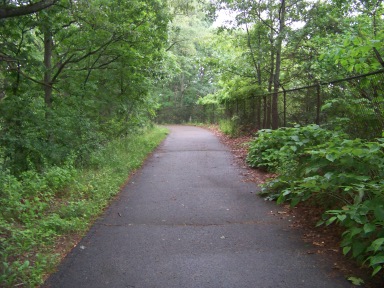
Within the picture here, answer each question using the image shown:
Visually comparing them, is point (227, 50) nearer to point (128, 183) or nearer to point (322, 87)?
point (322, 87)

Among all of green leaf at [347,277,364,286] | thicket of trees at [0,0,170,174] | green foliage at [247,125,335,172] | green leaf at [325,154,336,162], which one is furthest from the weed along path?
thicket of trees at [0,0,170,174]

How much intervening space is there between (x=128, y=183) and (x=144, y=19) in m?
4.44

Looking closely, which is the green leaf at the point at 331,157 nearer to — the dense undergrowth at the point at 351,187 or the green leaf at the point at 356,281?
the dense undergrowth at the point at 351,187

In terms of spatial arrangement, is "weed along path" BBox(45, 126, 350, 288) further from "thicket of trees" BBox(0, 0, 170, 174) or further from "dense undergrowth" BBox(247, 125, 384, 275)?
"thicket of trees" BBox(0, 0, 170, 174)

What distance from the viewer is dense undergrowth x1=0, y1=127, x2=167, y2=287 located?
3.52 meters

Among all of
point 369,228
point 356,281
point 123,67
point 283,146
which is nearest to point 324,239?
point 356,281

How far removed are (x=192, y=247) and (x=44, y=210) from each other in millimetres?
2486

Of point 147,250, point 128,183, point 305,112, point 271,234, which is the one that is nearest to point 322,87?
point 305,112

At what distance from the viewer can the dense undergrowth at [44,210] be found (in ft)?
11.5

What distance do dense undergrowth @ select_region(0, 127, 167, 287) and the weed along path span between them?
24cm

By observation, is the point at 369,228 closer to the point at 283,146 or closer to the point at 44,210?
the point at 283,146

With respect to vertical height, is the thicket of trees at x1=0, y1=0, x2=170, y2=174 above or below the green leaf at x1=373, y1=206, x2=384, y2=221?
above

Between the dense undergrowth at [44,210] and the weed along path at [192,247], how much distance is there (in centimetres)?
24

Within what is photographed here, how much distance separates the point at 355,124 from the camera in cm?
573
